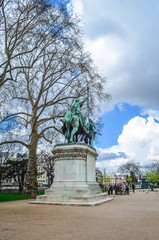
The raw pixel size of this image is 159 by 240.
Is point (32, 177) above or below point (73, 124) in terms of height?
below

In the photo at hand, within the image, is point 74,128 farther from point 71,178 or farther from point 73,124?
point 71,178

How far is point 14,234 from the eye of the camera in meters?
5.54

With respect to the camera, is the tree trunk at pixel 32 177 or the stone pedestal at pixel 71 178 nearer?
the stone pedestal at pixel 71 178

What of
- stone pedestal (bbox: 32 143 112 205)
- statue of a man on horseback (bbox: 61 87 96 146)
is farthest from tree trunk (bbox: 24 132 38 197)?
stone pedestal (bbox: 32 143 112 205)

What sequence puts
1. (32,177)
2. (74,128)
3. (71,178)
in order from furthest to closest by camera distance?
1. (32,177)
2. (74,128)
3. (71,178)

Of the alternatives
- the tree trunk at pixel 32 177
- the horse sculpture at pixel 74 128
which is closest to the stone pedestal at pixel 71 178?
the horse sculpture at pixel 74 128

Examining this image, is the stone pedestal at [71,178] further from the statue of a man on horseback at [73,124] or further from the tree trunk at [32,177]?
the tree trunk at [32,177]

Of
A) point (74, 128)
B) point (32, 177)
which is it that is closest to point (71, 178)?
point (74, 128)

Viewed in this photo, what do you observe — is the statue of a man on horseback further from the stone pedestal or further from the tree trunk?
the tree trunk

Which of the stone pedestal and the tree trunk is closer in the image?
the stone pedestal

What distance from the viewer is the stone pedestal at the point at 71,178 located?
513 inches

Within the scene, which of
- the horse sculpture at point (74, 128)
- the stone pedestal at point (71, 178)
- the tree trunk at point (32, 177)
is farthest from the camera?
the tree trunk at point (32, 177)

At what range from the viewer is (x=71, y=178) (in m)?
13.8

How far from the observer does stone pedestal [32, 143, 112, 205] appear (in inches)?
513
